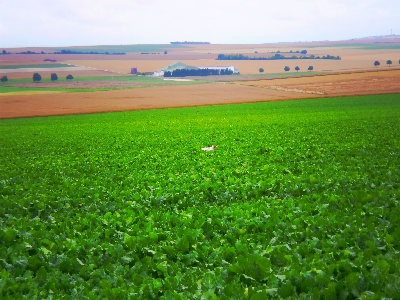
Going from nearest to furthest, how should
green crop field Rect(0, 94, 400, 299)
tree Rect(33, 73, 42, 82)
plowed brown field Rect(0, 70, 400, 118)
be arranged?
green crop field Rect(0, 94, 400, 299), plowed brown field Rect(0, 70, 400, 118), tree Rect(33, 73, 42, 82)

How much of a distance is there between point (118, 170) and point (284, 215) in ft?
25.8

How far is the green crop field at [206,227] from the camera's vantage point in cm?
585

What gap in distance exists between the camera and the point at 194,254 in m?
7.02

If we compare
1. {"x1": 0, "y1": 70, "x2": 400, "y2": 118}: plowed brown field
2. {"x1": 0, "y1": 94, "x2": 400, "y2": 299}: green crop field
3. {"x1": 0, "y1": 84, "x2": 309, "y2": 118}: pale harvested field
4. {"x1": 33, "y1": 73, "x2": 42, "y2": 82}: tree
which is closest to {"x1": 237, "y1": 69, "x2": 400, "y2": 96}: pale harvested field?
{"x1": 0, "y1": 70, "x2": 400, "y2": 118}: plowed brown field

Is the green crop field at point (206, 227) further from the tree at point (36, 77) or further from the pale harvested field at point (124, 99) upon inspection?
the tree at point (36, 77)

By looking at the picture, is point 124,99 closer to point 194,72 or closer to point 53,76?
point 53,76

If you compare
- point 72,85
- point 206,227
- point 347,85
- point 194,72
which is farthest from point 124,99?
point 206,227

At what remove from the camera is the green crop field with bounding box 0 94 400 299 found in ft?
19.2

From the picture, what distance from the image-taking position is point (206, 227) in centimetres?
847

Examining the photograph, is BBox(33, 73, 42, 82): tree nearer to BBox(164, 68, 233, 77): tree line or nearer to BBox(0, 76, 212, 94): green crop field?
BBox(0, 76, 212, 94): green crop field

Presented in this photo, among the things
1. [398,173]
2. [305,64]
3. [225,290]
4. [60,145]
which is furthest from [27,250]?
[305,64]

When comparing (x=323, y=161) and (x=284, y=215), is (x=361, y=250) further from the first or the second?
(x=323, y=161)

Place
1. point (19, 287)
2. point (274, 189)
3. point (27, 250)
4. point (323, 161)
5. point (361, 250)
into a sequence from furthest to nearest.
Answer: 1. point (323, 161)
2. point (274, 189)
3. point (27, 250)
4. point (361, 250)
5. point (19, 287)

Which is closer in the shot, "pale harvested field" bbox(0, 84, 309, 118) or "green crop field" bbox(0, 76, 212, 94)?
"pale harvested field" bbox(0, 84, 309, 118)
